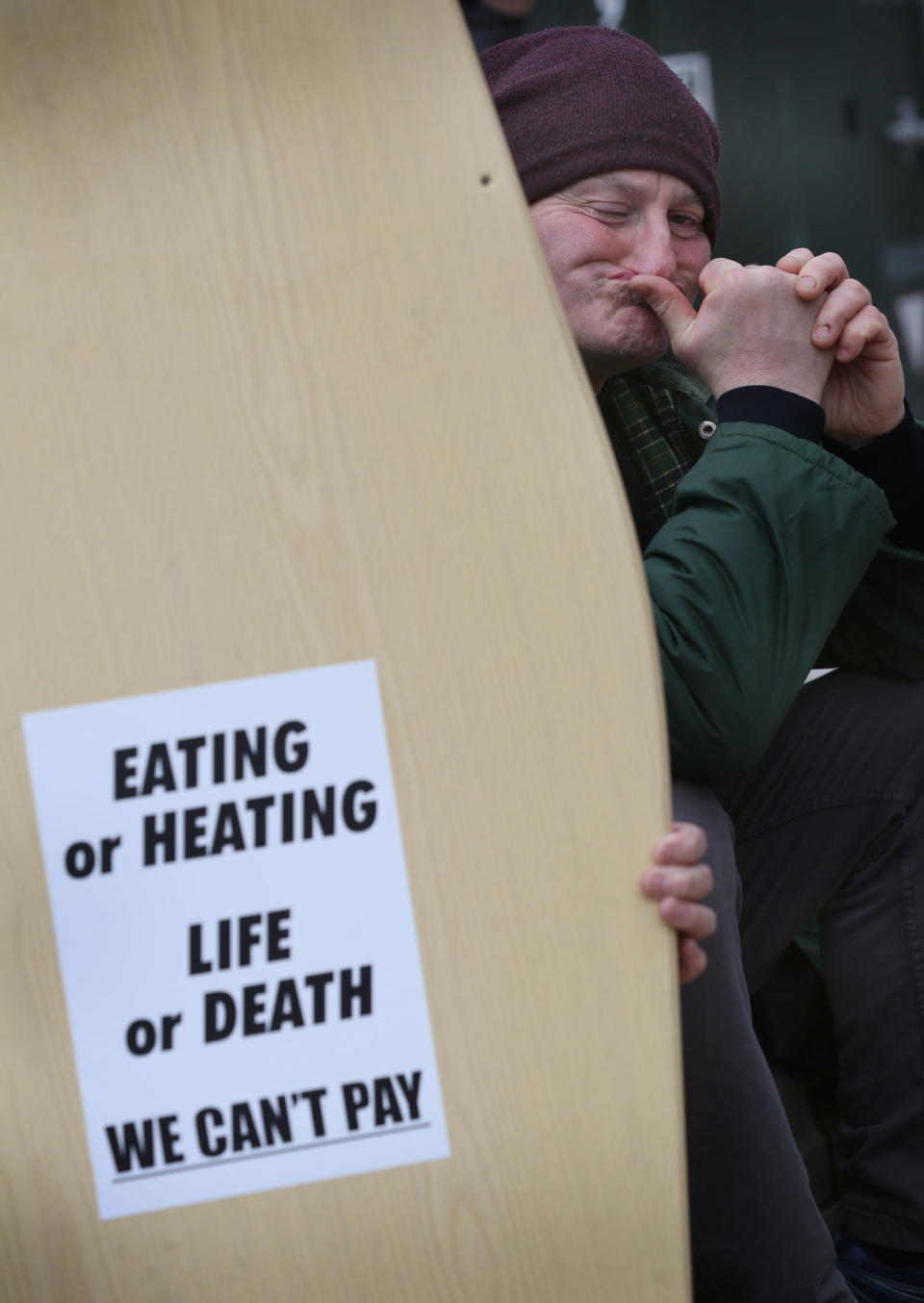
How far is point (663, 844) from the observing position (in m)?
1.00

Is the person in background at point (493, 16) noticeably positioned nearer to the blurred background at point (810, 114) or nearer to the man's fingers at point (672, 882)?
the blurred background at point (810, 114)

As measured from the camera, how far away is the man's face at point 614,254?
1.41 m

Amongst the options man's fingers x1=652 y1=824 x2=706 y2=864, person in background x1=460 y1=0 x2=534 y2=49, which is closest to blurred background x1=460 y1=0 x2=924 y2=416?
person in background x1=460 y1=0 x2=534 y2=49

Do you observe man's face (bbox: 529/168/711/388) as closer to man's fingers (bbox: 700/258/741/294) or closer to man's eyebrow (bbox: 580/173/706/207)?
man's eyebrow (bbox: 580/173/706/207)

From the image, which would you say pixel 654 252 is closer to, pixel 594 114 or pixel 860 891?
pixel 594 114

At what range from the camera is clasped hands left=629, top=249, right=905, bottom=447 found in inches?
48.3

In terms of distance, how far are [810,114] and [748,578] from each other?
3258 mm

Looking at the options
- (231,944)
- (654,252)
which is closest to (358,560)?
(231,944)

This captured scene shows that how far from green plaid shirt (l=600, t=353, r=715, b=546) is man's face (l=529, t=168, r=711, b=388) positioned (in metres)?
0.08

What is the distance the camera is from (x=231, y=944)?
3.18 feet

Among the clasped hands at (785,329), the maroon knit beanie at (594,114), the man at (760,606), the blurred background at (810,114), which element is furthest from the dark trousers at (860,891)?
the blurred background at (810,114)

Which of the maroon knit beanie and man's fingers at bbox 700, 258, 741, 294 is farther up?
the maroon knit beanie

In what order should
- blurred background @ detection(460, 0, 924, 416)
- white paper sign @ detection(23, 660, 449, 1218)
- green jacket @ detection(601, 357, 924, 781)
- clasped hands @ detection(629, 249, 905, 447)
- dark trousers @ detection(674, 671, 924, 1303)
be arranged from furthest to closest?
1. blurred background @ detection(460, 0, 924, 416)
2. dark trousers @ detection(674, 671, 924, 1303)
3. clasped hands @ detection(629, 249, 905, 447)
4. green jacket @ detection(601, 357, 924, 781)
5. white paper sign @ detection(23, 660, 449, 1218)

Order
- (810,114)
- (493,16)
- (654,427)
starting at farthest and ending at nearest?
1. (810,114)
2. (493,16)
3. (654,427)
